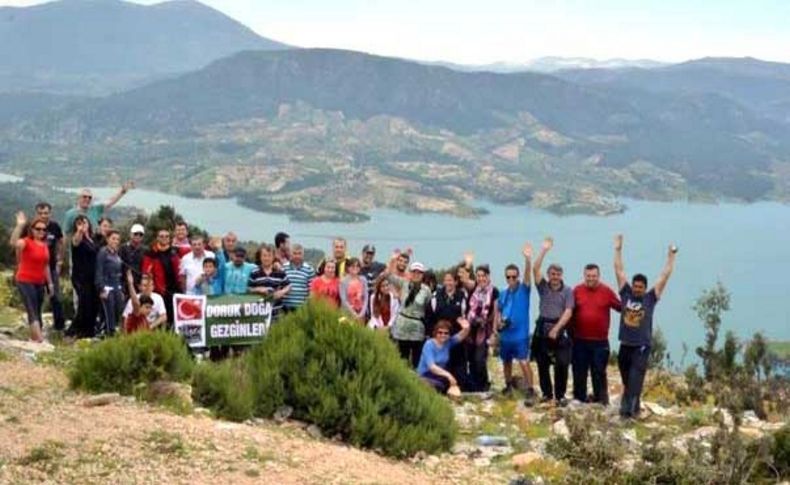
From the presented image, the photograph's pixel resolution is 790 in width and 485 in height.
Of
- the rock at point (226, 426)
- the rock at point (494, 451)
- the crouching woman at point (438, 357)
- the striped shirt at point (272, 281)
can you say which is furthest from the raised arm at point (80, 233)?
the rock at point (494, 451)

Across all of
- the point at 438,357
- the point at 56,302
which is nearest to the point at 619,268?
the point at 438,357

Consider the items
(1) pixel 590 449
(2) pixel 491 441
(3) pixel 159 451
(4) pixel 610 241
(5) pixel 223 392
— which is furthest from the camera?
(4) pixel 610 241

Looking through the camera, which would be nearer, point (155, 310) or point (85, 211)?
point (155, 310)

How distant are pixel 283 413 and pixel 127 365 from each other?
151 centimetres

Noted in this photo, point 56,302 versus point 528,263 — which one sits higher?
point 528,263

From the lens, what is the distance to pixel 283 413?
833 cm

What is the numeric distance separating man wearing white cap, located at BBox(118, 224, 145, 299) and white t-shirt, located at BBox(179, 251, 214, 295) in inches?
27.8

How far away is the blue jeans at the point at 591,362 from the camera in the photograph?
10.1 meters

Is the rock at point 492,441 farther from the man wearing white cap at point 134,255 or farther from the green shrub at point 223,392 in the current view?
the man wearing white cap at point 134,255

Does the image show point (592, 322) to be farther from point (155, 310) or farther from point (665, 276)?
point (155, 310)

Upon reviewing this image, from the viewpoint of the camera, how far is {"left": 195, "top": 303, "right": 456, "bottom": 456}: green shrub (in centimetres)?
802

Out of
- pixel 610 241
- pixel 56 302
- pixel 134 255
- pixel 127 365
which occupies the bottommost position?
pixel 610 241

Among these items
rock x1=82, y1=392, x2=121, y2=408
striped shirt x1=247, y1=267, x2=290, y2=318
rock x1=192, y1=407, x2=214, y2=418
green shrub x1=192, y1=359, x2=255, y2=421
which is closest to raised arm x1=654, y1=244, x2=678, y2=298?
striped shirt x1=247, y1=267, x2=290, y2=318

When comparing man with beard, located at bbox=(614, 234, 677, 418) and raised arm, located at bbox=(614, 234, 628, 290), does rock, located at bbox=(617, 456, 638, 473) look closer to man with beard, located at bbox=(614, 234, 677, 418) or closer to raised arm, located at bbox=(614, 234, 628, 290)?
man with beard, located at bbox=(614, 234, 677, 418)
